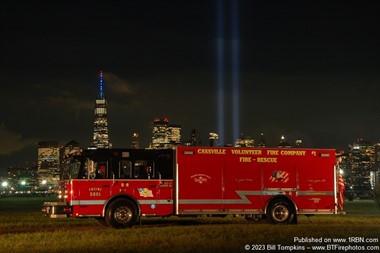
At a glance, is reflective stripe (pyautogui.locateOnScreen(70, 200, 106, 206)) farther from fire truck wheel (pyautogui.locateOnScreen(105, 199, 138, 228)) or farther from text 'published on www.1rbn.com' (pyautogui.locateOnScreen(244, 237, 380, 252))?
text 'published on www.1rbn.com' (pyautogui.locateOnScreen(244, 237, 380, 252))

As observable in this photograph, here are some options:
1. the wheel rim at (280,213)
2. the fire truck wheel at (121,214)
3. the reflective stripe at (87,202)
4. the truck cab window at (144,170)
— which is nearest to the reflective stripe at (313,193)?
the wheel rim at (280,213)

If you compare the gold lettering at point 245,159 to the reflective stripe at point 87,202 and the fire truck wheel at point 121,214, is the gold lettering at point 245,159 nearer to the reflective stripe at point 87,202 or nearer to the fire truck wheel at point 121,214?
the fire truck wheel at point 121,214

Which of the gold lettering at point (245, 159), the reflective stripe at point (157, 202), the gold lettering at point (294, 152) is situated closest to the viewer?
the reflective stripe at point (157, 202)

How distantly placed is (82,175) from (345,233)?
9494 millimetres

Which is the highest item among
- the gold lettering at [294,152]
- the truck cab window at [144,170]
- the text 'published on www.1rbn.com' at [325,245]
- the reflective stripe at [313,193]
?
the gold lettering at [294,152]

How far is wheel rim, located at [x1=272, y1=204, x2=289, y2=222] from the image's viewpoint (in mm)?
27359

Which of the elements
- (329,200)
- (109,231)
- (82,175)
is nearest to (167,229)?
→ (109,231)

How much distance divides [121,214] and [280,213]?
6338 mm

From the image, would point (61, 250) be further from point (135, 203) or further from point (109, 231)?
point (135, 203)

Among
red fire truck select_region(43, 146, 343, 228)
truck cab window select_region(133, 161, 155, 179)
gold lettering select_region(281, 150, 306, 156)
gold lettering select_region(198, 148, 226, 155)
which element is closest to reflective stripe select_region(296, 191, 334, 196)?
red fire truck select_region(43, 146, 343, 228)

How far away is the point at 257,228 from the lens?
24203 millimetres

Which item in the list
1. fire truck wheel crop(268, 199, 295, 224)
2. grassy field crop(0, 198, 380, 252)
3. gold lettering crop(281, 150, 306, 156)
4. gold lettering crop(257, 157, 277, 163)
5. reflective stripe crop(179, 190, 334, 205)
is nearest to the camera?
grassy field crop(0, 198, 380, 252)

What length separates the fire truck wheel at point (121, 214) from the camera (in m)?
25.3

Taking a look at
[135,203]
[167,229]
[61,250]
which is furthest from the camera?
[135,203]
